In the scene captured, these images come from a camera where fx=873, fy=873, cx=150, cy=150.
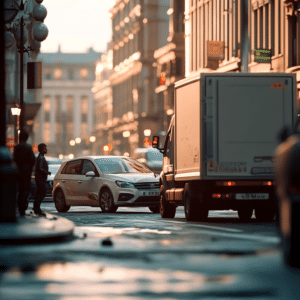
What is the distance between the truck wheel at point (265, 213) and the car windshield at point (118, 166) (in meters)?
6.05

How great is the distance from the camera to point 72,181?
2466 cm

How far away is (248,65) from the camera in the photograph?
46.1 metres

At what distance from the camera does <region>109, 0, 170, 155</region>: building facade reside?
301ft

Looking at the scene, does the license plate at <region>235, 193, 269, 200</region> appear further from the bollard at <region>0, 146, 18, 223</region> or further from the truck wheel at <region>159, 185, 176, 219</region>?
the bollard at <region>0, 146, 18, 223</region>

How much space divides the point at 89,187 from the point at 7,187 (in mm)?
10779

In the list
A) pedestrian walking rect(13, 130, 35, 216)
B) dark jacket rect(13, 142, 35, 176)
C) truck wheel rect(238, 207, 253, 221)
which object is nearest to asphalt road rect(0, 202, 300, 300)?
pedestrian walking rect(13, 130, 35, 216)

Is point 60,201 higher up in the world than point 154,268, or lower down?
higher up

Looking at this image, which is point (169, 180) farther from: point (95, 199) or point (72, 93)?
point (72, 93)

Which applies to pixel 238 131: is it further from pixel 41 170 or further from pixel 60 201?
pixel 60 201

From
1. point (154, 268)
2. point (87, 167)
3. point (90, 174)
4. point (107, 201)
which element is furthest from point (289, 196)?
point (87, 167)

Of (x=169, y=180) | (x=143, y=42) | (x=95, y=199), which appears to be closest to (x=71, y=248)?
(x=169, y=180)

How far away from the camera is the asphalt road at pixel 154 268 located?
781 centimetres

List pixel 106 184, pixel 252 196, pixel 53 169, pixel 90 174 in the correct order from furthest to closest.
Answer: pixel 53 169 → pixel 90 174 → pixel 106 184 → pixel 252 196

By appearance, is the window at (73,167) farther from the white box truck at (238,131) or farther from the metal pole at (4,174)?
the metal pole at (4,174)
